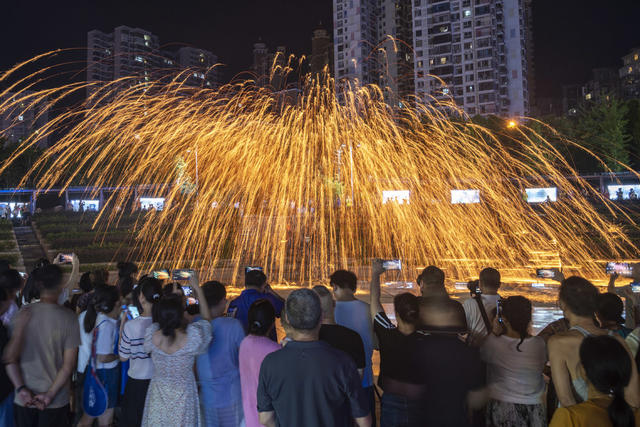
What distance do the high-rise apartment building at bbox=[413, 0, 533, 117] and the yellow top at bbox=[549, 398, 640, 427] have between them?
84.1 m

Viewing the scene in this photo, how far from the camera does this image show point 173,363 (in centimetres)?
371

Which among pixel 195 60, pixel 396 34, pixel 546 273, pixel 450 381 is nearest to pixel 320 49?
pixel 396 34

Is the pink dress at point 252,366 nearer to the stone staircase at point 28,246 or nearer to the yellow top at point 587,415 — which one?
the yellow top at point 587,415

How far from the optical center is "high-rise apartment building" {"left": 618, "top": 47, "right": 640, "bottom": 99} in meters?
104

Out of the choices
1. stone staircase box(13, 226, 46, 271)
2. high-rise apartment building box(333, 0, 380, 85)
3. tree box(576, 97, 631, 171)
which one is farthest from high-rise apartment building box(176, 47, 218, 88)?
stone staircase box(13, 226, 46, 271)

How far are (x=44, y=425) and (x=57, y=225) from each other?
2747 cm

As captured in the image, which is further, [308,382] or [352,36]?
[352,36]

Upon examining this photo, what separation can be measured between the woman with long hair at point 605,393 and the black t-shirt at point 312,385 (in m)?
1.24

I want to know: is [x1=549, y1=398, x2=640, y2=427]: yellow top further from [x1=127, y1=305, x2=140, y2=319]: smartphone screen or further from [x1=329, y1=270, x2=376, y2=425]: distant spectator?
[x1=127, y1=305, x2=140, y2=319]: smartphone screen

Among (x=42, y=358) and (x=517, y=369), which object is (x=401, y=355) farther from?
(x=42, y=358)

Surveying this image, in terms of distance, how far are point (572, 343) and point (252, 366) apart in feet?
7.91

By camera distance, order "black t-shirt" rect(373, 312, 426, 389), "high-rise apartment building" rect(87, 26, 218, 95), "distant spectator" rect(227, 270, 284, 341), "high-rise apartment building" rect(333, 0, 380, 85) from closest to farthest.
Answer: "black t-shirt" rect(373, 312, 426, 389) → "distant spectator" rect(227, 270, 284, 341) → "high-rise apartment building" rect(333, 0, 380, 85) → "high-rise apartment building" rect(87, 26, 218, 95)

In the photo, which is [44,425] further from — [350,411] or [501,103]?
[501,103]

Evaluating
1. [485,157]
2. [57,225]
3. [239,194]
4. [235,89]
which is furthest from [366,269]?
[485,157]
